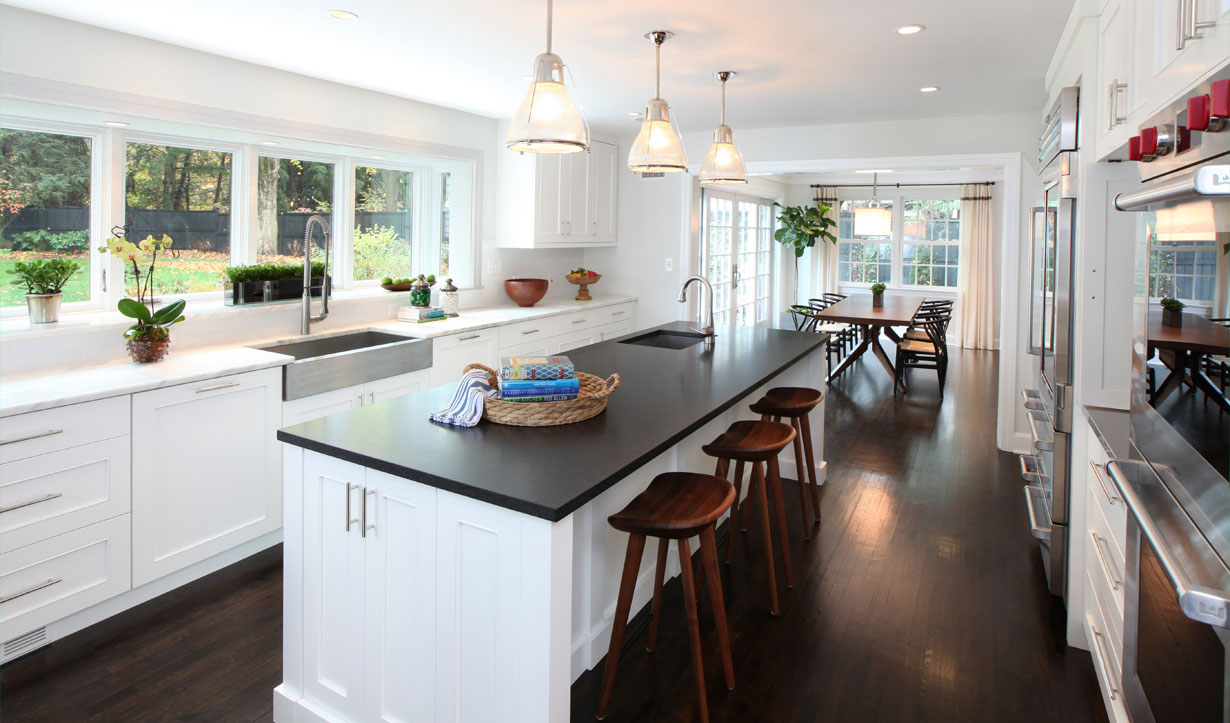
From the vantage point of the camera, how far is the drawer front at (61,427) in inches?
94.6

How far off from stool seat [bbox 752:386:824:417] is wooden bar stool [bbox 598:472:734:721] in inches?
42.7

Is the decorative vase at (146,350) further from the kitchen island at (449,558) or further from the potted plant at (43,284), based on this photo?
the kitchen island at (449,558)

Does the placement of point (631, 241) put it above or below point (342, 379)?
above

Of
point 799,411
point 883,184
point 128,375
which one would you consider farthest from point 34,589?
point 883,184

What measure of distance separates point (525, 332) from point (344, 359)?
1.68 meters

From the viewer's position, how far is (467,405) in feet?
7.48

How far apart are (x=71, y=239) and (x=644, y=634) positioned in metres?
3.01

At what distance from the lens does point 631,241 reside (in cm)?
650

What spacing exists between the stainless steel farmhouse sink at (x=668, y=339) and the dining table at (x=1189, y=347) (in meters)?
2.51

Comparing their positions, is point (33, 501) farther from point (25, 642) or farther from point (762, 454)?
point (762, 454)

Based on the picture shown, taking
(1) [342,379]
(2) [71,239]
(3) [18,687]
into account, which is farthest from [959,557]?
(2) [71,239]

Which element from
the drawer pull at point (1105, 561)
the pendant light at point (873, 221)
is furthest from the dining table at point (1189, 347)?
the pendant light at point (873, 221)

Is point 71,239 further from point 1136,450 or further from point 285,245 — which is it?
point 1136,450

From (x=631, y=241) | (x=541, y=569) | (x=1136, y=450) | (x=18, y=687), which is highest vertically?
(x=631, y=241)
